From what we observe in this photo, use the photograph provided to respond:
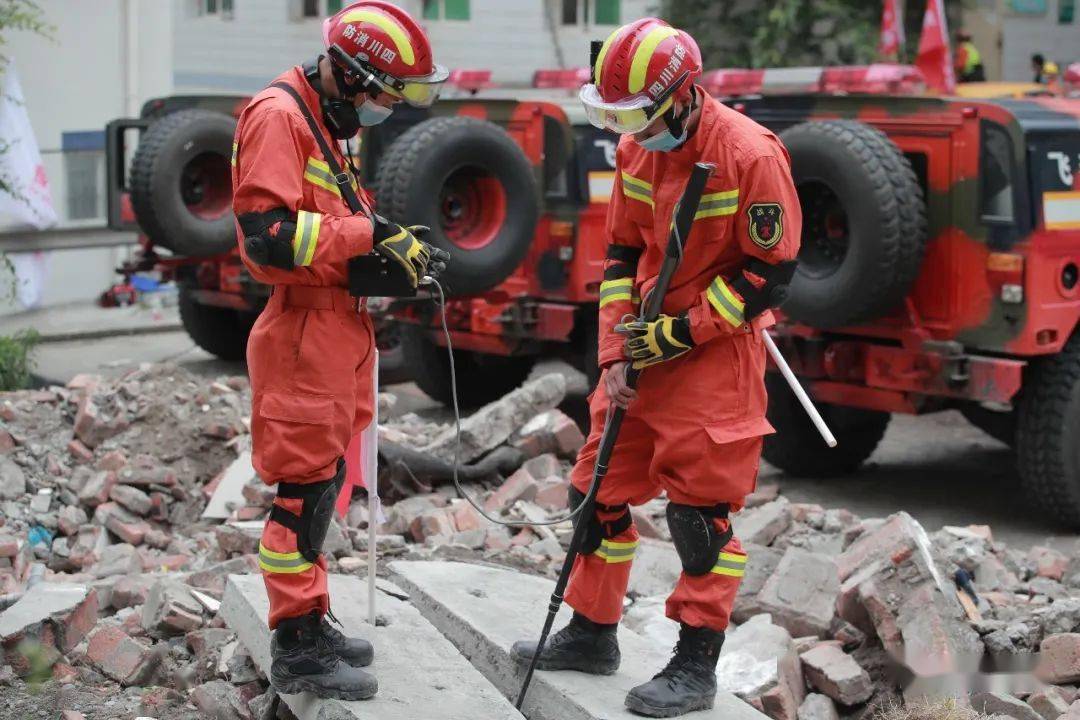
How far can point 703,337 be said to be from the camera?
4.55 meters

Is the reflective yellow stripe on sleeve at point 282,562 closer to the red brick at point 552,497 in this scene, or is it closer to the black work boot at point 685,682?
the black work boot at point 685,682

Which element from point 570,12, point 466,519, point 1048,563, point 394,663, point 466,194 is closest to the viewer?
point 394,663

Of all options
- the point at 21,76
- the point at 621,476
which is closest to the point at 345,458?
the point at 621,476

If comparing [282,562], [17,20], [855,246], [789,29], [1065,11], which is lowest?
[282,562]

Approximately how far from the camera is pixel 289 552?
4.71 m

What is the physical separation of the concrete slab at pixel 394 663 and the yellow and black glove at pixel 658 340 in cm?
113

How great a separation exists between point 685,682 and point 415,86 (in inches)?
75.1

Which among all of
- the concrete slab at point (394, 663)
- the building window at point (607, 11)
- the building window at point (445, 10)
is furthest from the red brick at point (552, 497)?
the building window at point (607, 11)

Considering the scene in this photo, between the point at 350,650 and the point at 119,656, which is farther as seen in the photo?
the point at 119,656

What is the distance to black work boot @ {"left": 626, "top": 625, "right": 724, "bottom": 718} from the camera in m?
4.75

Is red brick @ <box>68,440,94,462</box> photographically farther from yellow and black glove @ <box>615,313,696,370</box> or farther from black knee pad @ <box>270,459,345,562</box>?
yellow and black glove @ <box>615,313,696,370</box>

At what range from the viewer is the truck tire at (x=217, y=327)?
13070 millimetres

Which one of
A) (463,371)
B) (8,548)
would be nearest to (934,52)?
(463,371)

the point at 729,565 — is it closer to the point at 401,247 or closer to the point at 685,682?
the point at 685,682
